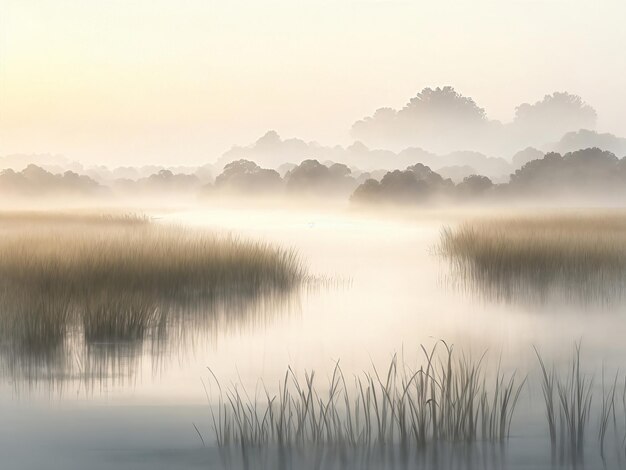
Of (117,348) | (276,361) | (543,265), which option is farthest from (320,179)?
(276,361)

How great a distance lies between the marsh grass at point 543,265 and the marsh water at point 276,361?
1.53ft

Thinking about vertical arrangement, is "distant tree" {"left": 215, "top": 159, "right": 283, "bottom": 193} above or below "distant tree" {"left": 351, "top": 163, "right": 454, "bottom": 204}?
above

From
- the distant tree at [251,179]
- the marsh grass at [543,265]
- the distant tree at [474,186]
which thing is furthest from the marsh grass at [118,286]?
the distant tree at [251,179]

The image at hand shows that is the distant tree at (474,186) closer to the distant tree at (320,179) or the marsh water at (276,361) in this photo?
the distant tree at (320,179)

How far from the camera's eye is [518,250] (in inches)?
572

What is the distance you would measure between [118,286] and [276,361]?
3.38 meters

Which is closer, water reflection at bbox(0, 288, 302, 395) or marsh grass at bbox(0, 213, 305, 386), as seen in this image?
water reflection at bbox(0, 288, 302, 395)

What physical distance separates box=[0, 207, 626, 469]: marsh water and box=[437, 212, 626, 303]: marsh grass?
467mm

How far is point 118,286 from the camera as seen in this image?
10508 millimetres

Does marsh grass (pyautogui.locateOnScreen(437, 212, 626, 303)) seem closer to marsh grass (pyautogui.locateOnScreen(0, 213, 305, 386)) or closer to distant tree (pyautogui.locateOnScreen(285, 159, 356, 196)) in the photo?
marsh grass (pyautogui.locateOnScreen(0, 213, 305, 386))

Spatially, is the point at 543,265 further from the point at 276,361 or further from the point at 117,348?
the point at 117,348

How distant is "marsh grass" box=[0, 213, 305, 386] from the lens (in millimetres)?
8273

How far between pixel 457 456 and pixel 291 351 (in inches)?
140

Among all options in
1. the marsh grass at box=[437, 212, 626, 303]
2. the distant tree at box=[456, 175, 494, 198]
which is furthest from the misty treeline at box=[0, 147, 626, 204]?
the marsh grass at box=[437, 212, 626, 303]
